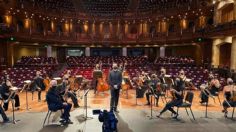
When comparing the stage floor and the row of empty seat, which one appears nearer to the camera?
the stage floor

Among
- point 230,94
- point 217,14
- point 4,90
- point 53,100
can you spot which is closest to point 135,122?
point 53,100

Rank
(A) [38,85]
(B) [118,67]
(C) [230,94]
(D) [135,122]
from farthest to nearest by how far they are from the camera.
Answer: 1. (A) [38,85]
2. (B) [118,67]
3. (C) [230,94]
4. (D) [135,122]

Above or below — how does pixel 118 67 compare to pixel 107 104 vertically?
above

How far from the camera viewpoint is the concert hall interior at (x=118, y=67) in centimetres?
731

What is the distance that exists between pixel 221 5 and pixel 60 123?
18.6 meters

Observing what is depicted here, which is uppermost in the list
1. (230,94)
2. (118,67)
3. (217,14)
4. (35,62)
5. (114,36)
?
(217,14)

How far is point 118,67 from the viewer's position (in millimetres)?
10531

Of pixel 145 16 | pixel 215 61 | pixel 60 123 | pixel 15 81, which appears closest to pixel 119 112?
pixel 60 123

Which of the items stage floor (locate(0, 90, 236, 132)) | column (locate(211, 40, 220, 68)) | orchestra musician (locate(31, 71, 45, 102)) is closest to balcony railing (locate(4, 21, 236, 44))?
column (locate(211, 40, 220, 68))

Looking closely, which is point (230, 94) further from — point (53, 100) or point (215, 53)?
point (215, 53)

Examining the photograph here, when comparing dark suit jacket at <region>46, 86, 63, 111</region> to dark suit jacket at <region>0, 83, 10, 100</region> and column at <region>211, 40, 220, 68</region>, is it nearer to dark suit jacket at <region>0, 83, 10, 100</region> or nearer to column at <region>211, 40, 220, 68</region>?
dark suit jacket at <region>0, 83, 10, 100</region>

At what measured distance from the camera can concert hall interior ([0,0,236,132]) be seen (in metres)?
7.31

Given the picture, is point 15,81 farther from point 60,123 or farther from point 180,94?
point 180,94

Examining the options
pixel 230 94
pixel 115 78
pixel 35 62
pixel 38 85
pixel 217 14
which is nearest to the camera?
pixel 230 94
